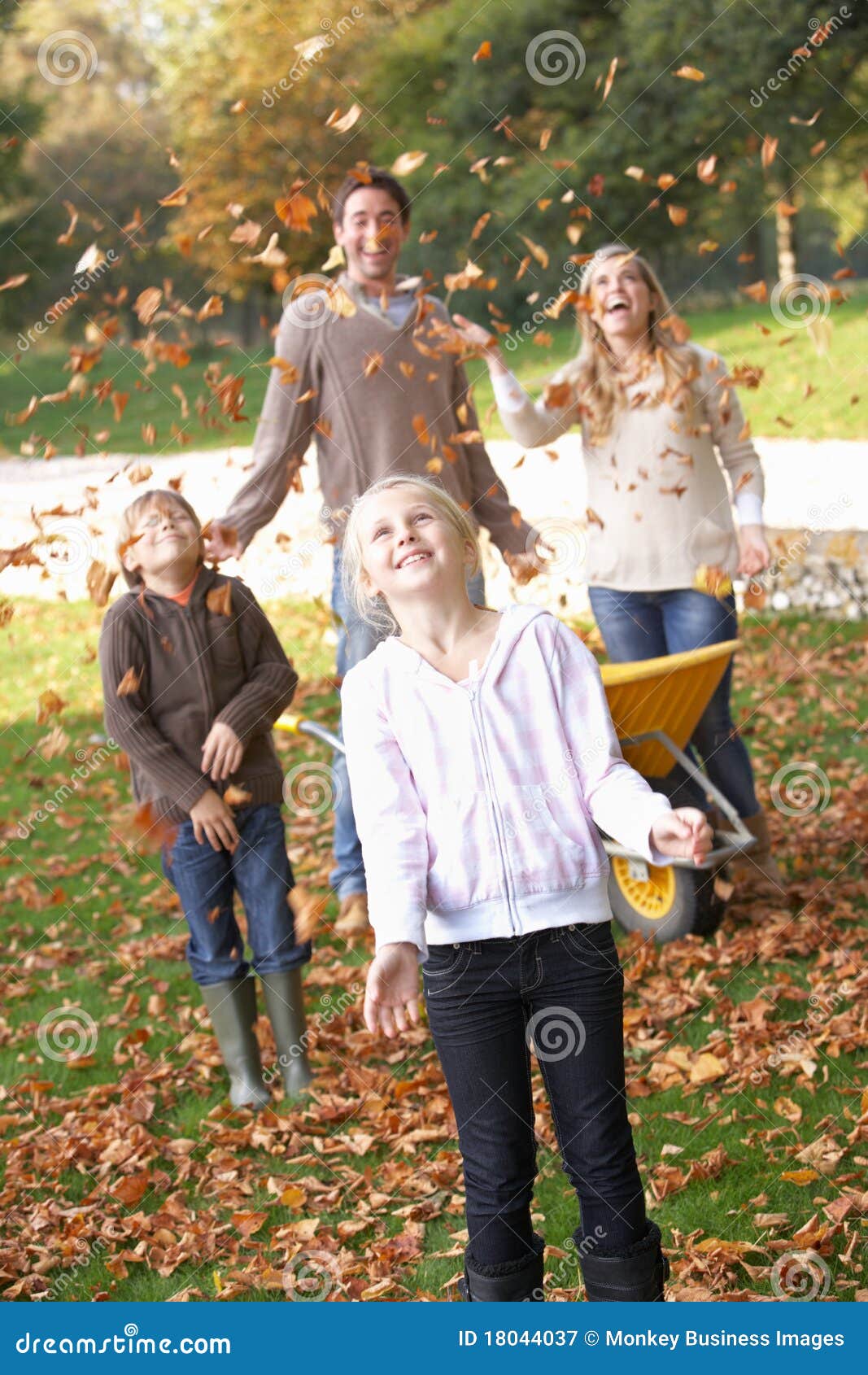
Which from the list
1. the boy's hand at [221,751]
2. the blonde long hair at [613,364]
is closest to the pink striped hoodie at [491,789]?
the boy's hand at [221,751]

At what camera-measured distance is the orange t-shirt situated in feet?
12.2

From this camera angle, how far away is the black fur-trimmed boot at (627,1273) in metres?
2.30

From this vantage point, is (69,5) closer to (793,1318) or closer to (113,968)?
(113,968)

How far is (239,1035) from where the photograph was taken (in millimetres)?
3900

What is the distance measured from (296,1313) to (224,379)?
2.61 m

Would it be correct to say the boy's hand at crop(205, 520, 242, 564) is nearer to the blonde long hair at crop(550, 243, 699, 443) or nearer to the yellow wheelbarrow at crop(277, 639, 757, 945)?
the yellow wheelbarrow at crop(277, 639, 757, 945)

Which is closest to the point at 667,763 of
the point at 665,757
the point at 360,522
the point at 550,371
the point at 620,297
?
the point at 665,757

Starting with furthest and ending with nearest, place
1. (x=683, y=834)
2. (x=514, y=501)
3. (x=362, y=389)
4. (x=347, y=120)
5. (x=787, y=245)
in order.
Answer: (x=787, y=245) < (x=514, y=501) < (x=362, y=389) < (x=347, y=120) < (x=683, y=834)

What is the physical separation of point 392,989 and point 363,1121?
1.74 meters

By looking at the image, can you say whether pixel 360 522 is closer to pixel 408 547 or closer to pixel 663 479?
pixel 408 547

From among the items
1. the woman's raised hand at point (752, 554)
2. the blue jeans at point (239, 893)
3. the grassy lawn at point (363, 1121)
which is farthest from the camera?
the woman's raised hand at point (752, 554)

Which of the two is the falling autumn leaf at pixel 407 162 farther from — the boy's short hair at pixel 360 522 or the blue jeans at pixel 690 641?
the boy's short hair at pixel 360 522

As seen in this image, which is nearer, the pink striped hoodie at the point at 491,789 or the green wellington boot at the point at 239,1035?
the pink striped hoodie at the point at 491,789

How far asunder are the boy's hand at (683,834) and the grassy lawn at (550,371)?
829cm
